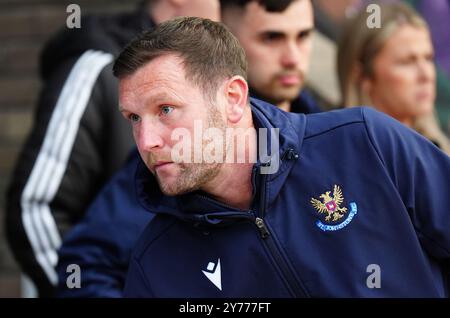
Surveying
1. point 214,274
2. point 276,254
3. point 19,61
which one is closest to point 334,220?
point 276,254

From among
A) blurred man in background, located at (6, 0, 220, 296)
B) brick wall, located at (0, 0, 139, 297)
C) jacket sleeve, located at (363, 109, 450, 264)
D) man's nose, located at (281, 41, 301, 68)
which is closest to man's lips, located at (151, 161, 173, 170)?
jacket sleeve, located at (363, 109, 450, 264)

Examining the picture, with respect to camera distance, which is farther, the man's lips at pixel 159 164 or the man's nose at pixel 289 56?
the man's nose at pixel 289 56

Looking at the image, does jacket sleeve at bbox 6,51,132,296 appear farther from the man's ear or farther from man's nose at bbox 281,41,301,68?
the man's ear

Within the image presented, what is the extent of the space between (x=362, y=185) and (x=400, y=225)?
14 centimetres

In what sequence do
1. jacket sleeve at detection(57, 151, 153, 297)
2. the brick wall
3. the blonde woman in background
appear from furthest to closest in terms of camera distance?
the brick wall, the blonde woman in background, jacket sleeve at detection(57, 151, 153, 297)

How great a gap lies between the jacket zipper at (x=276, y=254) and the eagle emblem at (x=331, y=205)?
135mm

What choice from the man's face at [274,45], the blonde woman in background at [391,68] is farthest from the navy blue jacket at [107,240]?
the blonde woman in background at [391,68]

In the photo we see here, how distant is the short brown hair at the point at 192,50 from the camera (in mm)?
2393

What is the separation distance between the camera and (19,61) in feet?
17.0

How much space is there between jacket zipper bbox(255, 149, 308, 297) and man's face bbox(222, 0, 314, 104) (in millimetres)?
1260

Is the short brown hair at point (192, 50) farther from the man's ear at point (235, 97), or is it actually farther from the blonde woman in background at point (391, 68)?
the blonde woman in background at point (391, 68)

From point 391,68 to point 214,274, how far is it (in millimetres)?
1938

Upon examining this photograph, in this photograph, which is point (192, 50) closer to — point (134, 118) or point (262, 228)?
point (134, 118)

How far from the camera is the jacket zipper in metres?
2.39
